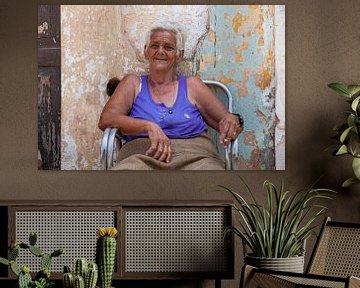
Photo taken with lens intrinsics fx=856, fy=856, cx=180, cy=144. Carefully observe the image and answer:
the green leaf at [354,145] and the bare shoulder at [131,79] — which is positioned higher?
the bare shoulder at [131,79]

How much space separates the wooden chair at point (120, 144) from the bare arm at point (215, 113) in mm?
32

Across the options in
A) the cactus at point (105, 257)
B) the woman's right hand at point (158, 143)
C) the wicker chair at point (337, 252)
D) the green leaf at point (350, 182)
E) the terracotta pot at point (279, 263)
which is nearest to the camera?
the cactus at point (105, 257)

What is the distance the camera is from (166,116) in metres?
5.48

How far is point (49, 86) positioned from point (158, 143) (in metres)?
0.79

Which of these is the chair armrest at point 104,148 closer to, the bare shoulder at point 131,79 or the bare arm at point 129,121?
the bare arm at point 129,121

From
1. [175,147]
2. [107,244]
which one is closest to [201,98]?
[175,147]

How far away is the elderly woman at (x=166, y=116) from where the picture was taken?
17.9 ft

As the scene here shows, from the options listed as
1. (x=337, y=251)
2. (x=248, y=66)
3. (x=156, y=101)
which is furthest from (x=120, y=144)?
(x=337, y=251)

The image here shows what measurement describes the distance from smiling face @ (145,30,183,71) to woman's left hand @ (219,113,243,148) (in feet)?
1.60

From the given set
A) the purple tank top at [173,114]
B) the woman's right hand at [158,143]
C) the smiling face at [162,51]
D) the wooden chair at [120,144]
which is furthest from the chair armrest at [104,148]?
the smiling face at [162,51]

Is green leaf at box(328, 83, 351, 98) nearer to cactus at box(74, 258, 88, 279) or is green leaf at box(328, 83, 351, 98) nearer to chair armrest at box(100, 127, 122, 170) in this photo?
chair armrest at box(100, 127, 122, 170)

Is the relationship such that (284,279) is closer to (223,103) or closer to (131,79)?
(223,103)

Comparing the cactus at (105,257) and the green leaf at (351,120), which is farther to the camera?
the green leaf at (351,120)

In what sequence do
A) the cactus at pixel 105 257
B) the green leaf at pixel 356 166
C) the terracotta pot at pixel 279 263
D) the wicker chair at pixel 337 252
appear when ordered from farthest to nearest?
the green leaf at pixel 356 166 → the terracotta pot at pixel 279 263 → the wicker chair at pixel 337 252 → the cactus at pixel 105 257
